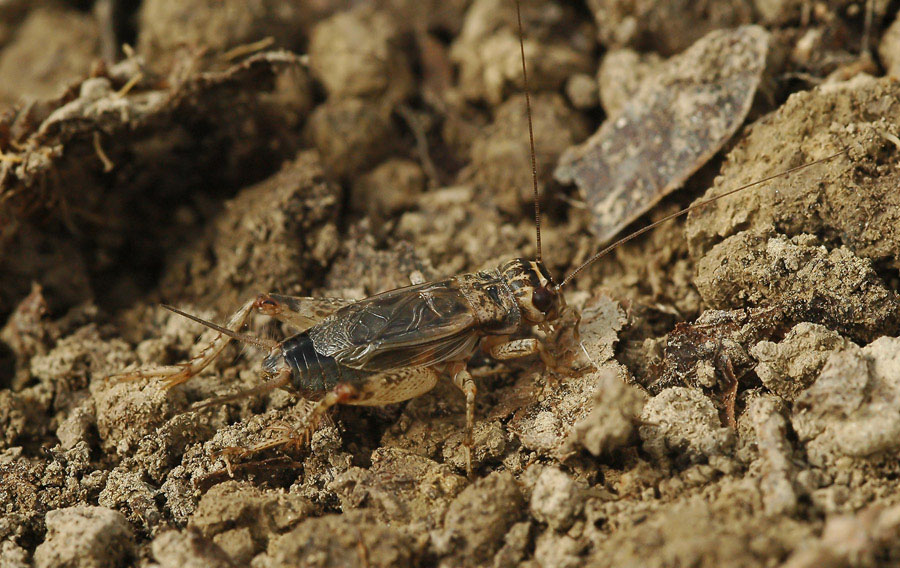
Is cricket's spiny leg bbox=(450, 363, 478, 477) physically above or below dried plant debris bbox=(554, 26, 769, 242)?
below

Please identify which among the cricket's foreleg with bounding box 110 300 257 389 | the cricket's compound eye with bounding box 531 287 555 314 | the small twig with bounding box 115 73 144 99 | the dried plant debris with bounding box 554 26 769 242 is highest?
the small twig with bounding box 115 73 144 99

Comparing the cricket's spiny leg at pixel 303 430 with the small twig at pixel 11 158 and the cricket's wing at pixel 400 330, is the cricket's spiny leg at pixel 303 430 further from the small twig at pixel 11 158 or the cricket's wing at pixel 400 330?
the small twig at pixel 11 158

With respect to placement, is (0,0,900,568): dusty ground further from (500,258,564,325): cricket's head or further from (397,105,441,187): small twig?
(500,258,564,325): cricket's head

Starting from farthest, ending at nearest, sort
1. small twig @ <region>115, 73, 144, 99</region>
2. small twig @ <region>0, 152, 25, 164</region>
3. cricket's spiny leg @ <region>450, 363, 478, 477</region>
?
small twig @ <region>115, 73, 144, 99</region> → small twig @ <region>0, 152, 25, 164</region> → cricket's spiny leg @ <region>450, 363, 478, 477</region>

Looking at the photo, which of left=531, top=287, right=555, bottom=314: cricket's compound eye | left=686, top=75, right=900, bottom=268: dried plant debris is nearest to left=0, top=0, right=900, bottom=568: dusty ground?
left=686, top=75, right=900, bottom=268: dried plant debris

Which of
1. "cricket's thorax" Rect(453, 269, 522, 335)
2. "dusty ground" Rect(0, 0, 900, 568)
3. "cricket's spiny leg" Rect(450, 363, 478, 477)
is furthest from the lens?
"cricket's thorax" Rect(453, 269, 522, 335)

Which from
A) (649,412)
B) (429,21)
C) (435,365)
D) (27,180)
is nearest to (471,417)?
(435,365)

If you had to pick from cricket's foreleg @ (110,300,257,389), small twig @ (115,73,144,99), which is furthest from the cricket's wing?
small twig @ (115,73,144,99)

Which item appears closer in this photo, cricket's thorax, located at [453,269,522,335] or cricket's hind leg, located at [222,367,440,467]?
cricket's hind leg, located at [222,367,440,467]
